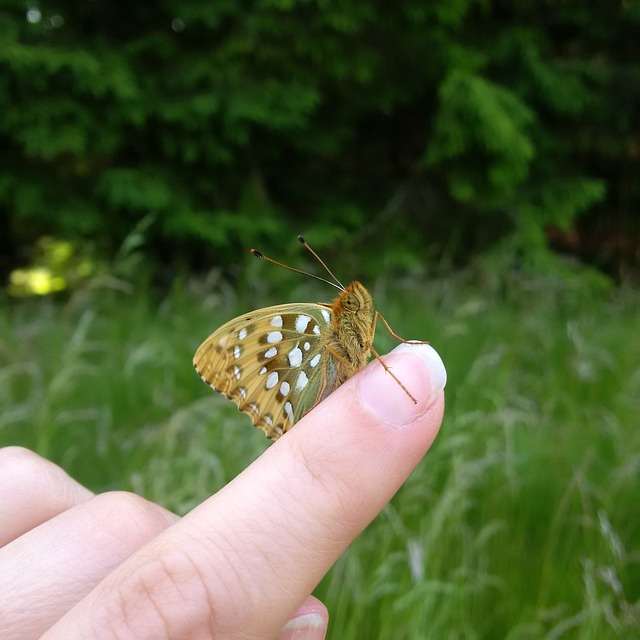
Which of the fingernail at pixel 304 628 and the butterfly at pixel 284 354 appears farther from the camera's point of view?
the butterfly at pixel 284 354

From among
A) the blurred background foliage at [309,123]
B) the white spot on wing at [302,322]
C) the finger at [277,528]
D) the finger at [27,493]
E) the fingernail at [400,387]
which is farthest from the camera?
the blurred background foliage at [309,123]

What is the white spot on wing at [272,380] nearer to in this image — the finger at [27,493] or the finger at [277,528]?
the finger at [277,528]

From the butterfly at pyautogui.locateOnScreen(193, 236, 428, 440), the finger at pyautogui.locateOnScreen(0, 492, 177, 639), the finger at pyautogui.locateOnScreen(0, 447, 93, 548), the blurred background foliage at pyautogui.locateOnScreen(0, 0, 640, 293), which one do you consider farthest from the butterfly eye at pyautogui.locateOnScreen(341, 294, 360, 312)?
the blurred background foliage at pyautogui.locateOnScreen(0, 0, 640, 293)

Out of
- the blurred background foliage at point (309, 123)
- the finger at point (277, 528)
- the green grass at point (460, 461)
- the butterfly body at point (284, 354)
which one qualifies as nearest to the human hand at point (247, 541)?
the finger at point (277, 528)

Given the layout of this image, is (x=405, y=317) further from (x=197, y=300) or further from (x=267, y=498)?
(x=267, y=498)

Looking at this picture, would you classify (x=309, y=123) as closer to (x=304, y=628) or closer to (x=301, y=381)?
(x=301, y=381)

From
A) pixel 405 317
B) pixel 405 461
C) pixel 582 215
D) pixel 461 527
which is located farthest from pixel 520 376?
pixel 582 215
